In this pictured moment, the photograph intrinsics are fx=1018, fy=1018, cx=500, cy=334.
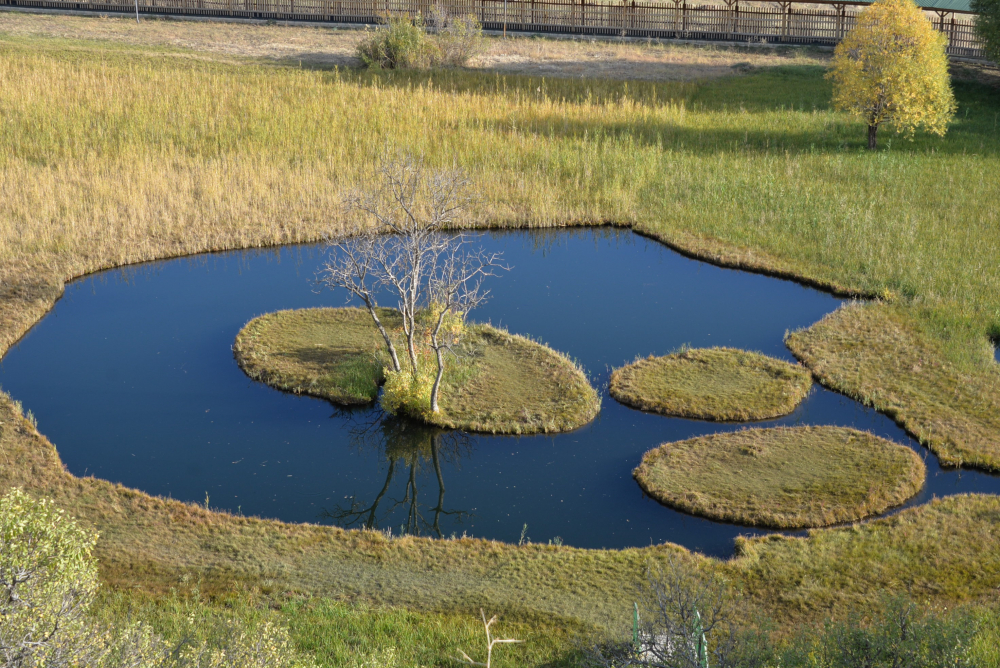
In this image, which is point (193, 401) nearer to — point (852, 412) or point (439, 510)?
point (439, 510)

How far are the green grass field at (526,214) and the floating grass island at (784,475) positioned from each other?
2.21 ft

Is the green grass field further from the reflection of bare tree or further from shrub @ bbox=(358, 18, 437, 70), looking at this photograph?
shrub @ bbox=(358, 18, 437, 70)

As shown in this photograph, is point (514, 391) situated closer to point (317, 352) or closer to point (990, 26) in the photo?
point (317, 352)

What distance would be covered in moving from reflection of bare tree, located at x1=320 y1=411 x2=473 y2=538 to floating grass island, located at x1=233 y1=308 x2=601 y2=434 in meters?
0.41

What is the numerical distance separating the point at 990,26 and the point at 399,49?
2306 cm

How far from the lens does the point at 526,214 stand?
2661cm

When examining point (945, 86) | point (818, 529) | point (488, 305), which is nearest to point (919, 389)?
point (818, 529)

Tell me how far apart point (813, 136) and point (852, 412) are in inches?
748

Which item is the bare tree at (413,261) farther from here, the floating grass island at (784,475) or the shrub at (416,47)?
the shrub at (416,47)

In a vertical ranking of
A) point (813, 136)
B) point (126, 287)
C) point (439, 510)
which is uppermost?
point (813, 136)

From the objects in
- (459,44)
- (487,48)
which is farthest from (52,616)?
(487,48)

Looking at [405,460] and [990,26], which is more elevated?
[990,26]

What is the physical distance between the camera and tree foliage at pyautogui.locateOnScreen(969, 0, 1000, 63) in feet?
126

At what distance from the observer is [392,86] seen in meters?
38.3
